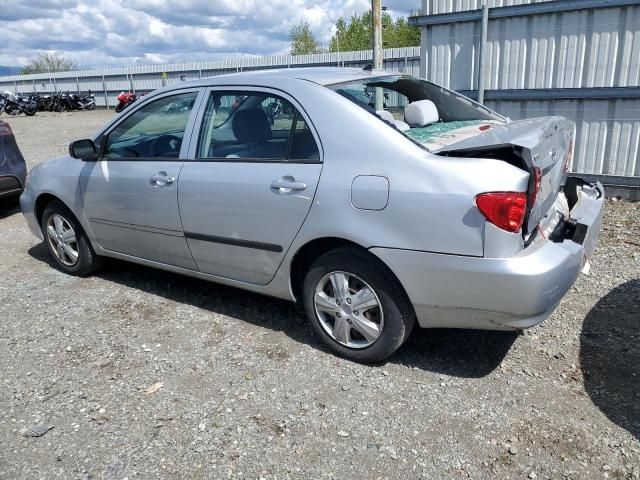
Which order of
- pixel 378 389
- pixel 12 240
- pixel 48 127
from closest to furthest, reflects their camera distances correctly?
pixel 378 389 < pixel 12 240 < pixel 48 127

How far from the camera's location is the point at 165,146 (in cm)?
393

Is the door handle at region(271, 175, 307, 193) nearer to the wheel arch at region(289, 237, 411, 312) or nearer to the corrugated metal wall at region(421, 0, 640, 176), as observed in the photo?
the wheel arch at region(289, 237, 411, 312)

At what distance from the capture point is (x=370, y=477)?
2.39m

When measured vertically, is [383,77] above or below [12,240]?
above

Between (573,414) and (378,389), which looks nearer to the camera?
(573,414)

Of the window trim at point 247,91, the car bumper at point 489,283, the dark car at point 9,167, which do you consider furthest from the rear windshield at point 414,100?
the dark car at point 9,167

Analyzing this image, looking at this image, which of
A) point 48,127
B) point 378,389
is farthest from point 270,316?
point 48,127

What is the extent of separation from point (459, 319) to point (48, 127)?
21.8 meters

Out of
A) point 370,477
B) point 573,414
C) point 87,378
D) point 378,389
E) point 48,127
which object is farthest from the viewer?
point 48,127

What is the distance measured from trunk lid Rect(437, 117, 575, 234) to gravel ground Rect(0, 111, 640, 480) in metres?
0.96

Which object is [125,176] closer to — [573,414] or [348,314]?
[348,314]

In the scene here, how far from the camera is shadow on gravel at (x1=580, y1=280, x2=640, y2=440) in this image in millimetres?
2754

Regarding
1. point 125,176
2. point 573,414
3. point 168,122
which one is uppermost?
point 168,122

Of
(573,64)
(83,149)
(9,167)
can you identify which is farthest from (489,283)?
(9,167)
